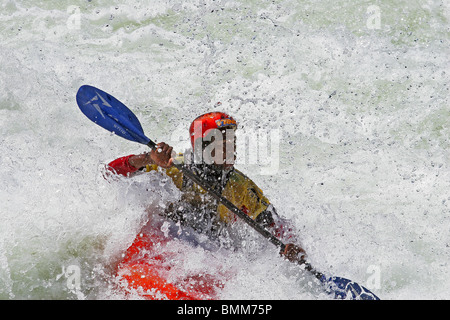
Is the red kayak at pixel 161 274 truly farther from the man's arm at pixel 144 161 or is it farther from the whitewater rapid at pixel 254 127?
the man's arm at pixel 144 161

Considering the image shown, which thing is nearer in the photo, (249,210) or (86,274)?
→ (86,274)

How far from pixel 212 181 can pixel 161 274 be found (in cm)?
63

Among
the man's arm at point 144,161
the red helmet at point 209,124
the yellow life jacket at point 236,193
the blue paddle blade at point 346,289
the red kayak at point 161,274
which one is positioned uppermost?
the red helmet at point 209,124

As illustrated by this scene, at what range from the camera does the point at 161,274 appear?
9.87ft

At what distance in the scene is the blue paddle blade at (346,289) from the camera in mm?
3061

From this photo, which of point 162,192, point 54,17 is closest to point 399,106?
point 162,192

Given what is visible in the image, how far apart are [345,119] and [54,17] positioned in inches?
133

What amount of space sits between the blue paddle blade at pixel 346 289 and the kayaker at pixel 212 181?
224 millimetres

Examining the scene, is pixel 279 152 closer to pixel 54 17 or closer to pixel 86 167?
pixel 86 167

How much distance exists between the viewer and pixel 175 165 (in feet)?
10.0

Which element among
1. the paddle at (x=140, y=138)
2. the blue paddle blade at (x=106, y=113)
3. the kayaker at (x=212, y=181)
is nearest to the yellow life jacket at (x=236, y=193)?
the kayaker at (x=212, y=181)
